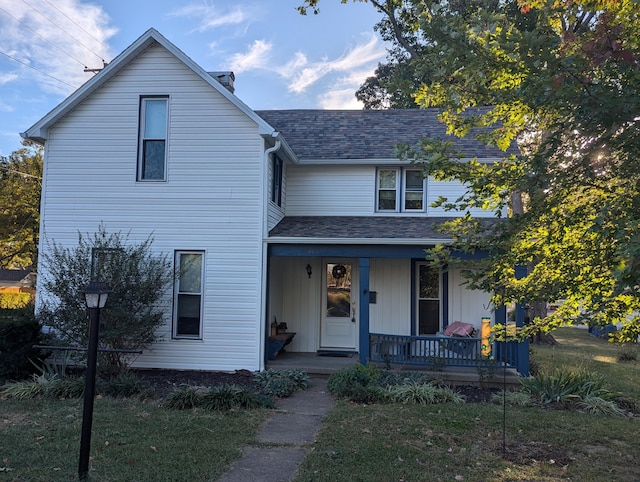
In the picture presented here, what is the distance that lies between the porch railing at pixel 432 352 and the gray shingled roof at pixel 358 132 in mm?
4554

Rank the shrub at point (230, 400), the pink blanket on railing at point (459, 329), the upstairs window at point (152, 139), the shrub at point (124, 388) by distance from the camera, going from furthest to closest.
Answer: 1. the pink blanket on railing at point (459, 329)
2. the upstairs window at point (152, 139)
3. the shrub at point (124, 388)
4. the shrub at point (230, 400)

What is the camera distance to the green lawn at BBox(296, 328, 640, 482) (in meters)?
4.91

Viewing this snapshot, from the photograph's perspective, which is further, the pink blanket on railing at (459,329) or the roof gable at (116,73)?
the pink blanket on railing at (459,329)

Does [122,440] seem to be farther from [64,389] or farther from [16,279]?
[16,279]

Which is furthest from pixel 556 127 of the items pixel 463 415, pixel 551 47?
pixel 463 415

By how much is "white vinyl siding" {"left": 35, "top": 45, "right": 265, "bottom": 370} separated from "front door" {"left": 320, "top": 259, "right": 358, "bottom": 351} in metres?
2.49

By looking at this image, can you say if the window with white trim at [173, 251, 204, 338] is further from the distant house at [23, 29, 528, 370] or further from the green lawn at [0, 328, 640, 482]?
the green lawn at [0, 328, 640, 482]

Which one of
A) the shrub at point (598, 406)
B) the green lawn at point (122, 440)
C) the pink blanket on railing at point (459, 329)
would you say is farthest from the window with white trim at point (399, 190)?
the green lawn at point (122, 440)

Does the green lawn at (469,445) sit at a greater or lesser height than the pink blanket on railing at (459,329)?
lesser

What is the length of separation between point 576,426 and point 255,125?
7825 mm

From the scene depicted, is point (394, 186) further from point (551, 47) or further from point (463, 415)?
point (551, 47)

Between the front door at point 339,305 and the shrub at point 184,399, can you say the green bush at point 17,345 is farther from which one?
the front door at point 339,305

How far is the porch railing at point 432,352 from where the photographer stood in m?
9.38

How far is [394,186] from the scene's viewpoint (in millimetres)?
11906
